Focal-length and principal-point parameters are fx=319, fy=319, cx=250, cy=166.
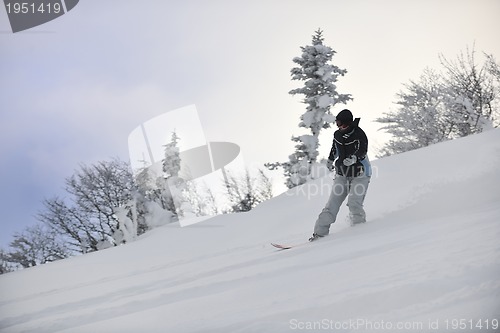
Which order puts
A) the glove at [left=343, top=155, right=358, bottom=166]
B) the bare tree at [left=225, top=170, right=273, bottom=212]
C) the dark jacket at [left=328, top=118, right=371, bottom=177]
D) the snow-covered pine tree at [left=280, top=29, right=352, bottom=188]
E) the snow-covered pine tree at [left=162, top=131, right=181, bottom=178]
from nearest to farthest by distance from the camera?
1. the glove at [left=343, top=155, right=358, bottom=166]
2. the dark jacket at [left=328, top=118, right=371, bottom=177]
3. the snow-covered pine tree at [left=280, top=29, right=352, bottom=188]
4. the snow-covered pine tree at [left=162, top=131, right=181, bottom=178]
5. the bare tree at [left=225, top=170, right=273, bottom=212]

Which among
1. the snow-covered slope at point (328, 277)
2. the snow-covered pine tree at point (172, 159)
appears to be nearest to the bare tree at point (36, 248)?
the snow-covered pine tree at point (172, 159)

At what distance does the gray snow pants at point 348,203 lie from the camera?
5.05 metres

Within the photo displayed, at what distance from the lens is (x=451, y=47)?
2212 centimetres

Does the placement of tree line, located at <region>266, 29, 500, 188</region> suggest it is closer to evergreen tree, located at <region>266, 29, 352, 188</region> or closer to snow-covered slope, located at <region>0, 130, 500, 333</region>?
evergreen tree, located at <region>266, 29, 352, 188</region>

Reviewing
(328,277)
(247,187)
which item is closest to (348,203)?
(328,277)

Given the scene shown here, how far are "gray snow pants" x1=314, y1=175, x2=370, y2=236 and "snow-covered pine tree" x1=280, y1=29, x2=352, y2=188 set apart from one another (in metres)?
14.9

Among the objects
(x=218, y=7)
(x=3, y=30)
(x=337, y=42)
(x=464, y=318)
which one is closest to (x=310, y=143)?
(x=337, y=42)

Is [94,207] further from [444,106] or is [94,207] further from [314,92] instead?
[444,106]

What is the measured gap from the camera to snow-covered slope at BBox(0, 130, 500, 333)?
188 centimetres

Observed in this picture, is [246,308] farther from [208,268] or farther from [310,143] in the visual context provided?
[310,143]

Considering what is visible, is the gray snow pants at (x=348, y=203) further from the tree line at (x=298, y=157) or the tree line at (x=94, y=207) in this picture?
the tree line at (x=94, y=207)

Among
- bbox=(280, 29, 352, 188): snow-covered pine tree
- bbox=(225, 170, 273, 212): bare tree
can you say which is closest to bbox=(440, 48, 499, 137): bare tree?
bbox=(280, 29, 352, 188): snow-covered pine tree

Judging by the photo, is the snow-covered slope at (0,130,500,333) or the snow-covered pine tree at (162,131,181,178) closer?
the snow-covered slope at (0,130,500,333)

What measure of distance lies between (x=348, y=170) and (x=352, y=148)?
1.19 ft
